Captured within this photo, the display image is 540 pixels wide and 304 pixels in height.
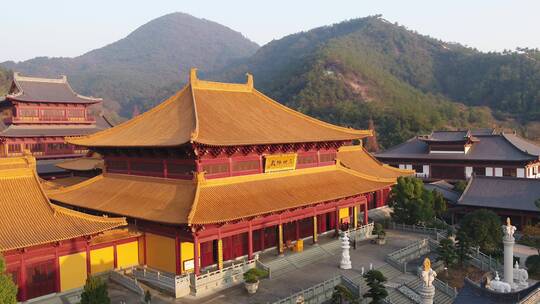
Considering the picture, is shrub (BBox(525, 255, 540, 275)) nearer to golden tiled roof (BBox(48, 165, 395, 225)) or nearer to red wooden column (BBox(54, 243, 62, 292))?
golden tiled roof (BBox(48, 165, 395, 225))

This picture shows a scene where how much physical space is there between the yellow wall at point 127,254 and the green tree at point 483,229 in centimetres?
1822

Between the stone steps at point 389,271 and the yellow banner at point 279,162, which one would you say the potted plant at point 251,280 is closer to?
the yellow banner at point 279,162

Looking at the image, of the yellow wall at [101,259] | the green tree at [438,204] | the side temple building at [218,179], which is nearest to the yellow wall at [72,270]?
the yellow wall at [101,259]

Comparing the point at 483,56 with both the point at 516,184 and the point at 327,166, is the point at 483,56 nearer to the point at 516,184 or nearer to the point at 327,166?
the point at 516,184

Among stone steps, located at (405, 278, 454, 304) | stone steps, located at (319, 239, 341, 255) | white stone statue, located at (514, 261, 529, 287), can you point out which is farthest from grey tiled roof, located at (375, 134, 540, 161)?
stone steps, located at (405, 278, 454, 304)

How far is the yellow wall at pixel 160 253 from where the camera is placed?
22641 mm

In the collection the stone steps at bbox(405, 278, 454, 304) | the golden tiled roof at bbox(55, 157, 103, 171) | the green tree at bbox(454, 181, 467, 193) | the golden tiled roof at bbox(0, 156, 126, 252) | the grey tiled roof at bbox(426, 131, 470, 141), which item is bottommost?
the stone steps at bbox(405, 278, 454, 304)

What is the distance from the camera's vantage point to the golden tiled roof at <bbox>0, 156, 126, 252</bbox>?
19141 millimetres

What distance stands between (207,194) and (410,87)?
137 m

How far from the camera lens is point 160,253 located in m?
23.2

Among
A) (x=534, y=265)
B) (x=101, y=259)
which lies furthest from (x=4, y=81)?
(x=534, y=265)

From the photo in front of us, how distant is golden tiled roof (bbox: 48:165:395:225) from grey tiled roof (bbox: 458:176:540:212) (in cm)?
1146

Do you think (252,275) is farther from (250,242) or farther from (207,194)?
(207,194)

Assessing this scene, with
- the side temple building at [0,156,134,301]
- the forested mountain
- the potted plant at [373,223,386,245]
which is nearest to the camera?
the side temple building at [0,156,134,301]
